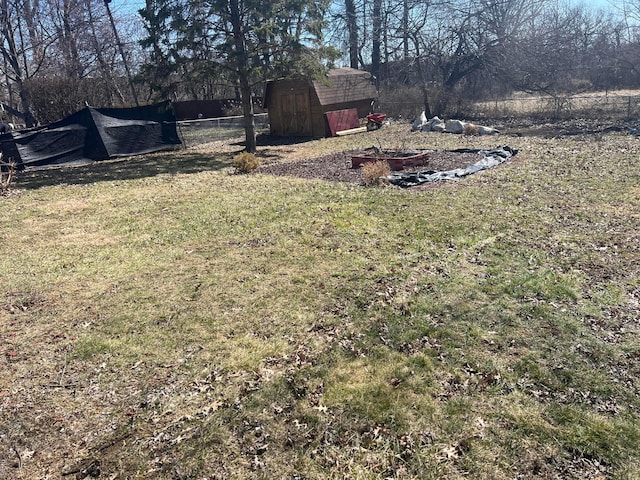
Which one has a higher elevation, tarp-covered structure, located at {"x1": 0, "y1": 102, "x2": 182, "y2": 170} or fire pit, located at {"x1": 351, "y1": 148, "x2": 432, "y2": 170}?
tarp-covered structure, located at {"x1": 0, "y1": 102, "x2": 182, "y2": 170}

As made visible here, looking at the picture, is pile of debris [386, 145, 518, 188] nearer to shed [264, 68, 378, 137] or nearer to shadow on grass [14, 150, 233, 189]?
shadow on grass [14, 150, 233, 189]

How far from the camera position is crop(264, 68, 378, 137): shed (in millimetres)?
20484

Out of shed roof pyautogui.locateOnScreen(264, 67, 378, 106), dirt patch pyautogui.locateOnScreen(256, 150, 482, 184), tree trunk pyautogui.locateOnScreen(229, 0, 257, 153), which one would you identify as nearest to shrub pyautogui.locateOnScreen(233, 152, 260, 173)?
dirt patch pyautogui.locateOnScreen(256, 150, 482, 184)

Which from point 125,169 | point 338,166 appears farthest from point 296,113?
point 125,169

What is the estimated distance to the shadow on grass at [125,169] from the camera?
1282 cm

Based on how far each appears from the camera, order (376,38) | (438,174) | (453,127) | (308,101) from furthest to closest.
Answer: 1. (376,38)
2. (308,101)
3. (453,127)
4. (438,174)

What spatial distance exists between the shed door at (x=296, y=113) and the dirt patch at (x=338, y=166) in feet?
21.8

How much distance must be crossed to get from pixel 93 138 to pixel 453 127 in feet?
52.0

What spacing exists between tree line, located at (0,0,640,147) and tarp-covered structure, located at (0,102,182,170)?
1222mm

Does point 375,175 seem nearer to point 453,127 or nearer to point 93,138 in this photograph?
point 453,127

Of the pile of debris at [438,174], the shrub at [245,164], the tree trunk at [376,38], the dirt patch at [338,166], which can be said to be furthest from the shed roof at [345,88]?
the pile of debris at [438,174]

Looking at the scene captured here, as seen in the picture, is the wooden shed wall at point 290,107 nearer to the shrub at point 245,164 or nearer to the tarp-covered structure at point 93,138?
the tarp-covered structure at point 93,138

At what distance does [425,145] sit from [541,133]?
221 inches

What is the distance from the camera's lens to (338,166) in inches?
511
